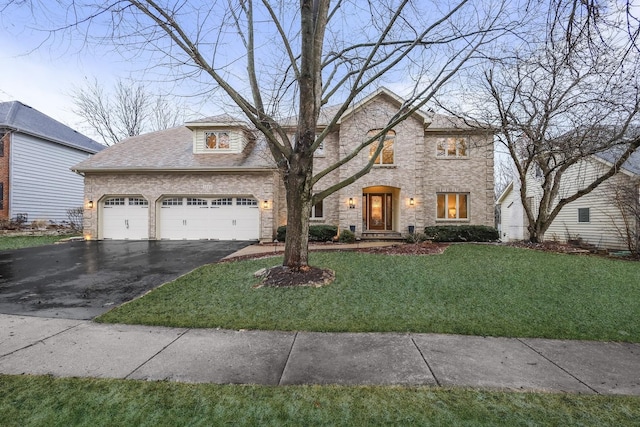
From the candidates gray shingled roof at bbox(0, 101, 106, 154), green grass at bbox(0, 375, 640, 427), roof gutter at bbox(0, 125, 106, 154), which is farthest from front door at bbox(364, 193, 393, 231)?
gray shingled roof at bbox(0, 101, 106, 154)

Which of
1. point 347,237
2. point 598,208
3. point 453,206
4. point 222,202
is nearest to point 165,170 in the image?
point 222,202

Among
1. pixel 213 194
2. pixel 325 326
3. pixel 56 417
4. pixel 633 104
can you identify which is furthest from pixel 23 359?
pixel 633 104

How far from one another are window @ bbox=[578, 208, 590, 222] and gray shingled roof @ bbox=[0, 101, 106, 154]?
33.2 metres

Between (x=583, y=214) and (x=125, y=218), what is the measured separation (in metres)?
24.0

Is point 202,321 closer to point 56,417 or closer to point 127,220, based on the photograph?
point 56,417

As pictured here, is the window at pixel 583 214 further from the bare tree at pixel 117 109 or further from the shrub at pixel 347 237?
the bare tree at pixel 117 109

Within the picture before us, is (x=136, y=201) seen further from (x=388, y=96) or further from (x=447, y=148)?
(x=447, y=148)

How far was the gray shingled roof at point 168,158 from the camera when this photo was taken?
599 inches

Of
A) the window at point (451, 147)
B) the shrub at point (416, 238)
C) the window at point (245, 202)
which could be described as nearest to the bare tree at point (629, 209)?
the window at point (451, 147)

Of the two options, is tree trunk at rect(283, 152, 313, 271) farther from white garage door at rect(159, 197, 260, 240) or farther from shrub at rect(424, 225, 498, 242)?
shrub at rect(424, 225, 498, 242)

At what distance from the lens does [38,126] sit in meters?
21.3

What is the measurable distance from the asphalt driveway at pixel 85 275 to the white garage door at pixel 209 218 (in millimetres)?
2928

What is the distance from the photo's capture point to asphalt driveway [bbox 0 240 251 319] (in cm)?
526

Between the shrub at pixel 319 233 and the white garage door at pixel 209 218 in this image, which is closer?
the shrub at pixel 319 233
